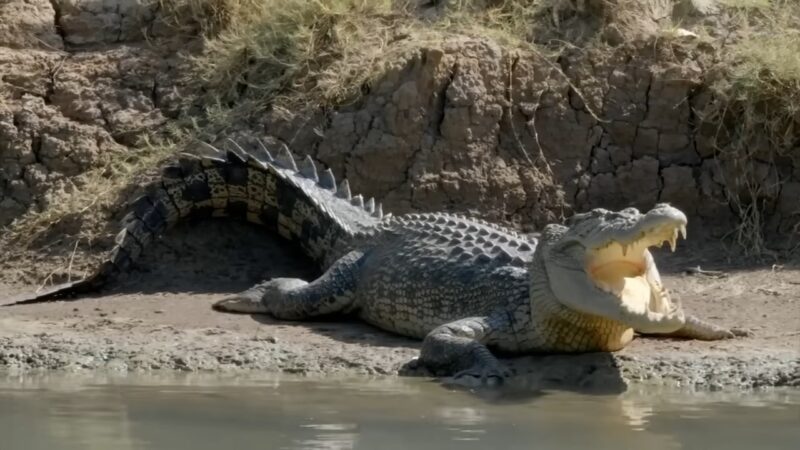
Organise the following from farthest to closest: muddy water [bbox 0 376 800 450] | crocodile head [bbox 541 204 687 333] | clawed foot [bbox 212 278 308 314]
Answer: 1. clawed foot [bbox 212 278 308 314]
2. crocodile head [bbox 541 204 687 333]
3. muddy water [bbox 0 376 800 450]

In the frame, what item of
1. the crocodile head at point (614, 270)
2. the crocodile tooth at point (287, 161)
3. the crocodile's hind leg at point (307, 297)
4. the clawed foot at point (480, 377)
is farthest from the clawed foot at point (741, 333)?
the crocodile tooth at point (287, 161)

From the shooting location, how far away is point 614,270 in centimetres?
748

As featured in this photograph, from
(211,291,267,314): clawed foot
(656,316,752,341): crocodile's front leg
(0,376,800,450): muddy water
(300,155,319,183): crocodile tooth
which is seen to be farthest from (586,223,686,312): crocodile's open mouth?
(300,155,319,183): crocodile tooth

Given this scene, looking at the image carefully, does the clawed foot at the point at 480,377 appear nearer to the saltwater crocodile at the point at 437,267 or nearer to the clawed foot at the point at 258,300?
the saltwater crocodile at the point at 437,267

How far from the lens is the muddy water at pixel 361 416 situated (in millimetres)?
5852

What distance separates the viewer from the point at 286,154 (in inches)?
392

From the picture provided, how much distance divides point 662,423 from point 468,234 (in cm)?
263

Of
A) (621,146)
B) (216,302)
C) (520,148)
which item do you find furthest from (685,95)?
(216,302)

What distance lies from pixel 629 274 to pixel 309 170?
2.98 m

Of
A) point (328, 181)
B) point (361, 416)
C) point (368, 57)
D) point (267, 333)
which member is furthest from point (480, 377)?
point (368, 57)

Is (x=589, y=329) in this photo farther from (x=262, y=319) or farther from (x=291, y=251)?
(x=291, y=251)

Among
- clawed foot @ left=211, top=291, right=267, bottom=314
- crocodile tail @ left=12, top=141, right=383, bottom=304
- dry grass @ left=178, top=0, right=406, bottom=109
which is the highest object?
dry grass @ left=178, top=0, right=406, bottom=109

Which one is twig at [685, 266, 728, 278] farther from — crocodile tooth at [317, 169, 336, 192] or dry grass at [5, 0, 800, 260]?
crocodile tooth at [317, 169, 336, 192]

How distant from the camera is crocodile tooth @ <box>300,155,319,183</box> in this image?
976cm
